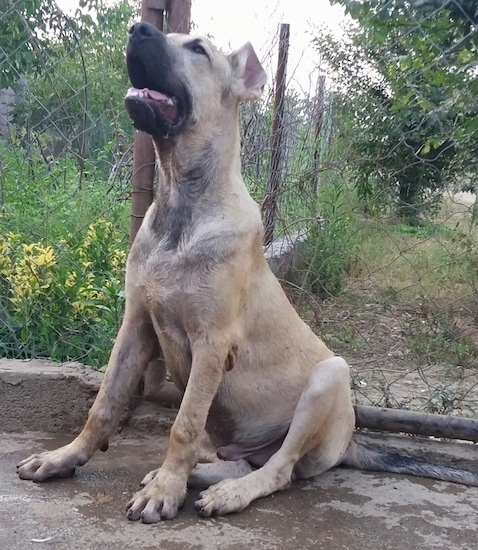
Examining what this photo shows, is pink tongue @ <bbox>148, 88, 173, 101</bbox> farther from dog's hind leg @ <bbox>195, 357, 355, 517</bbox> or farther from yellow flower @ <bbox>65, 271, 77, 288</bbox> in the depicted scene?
yellow flower @ <bbox>65, 271, 77, 288</bbox>

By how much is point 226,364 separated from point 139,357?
421mm

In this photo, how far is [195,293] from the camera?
8.99 feet

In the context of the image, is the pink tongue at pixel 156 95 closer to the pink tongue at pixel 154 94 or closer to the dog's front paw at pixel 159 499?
the pink tongue at pixel 154 94

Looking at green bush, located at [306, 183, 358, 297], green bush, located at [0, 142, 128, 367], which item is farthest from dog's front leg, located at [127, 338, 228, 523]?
green bush, located at [306, 183, 358, 297]

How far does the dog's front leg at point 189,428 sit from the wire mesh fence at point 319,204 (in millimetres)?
1159

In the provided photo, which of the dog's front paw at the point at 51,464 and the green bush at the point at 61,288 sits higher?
the green bush at the point at 61,288

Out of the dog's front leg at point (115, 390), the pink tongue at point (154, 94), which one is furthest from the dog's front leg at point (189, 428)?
the pink tongue at point (154, 94)

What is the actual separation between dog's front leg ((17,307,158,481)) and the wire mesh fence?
0.78 metres

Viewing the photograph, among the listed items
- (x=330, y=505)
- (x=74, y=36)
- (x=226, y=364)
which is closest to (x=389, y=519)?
(x=330, y=505)

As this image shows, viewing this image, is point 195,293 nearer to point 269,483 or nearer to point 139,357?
point 139,357

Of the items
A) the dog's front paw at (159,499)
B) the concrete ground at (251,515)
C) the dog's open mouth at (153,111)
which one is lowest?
the concrete ground at (251,515)

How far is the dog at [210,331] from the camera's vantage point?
2725 mm

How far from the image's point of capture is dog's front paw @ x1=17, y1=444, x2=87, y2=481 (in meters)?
2.81

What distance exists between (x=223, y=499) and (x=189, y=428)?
0.29m
